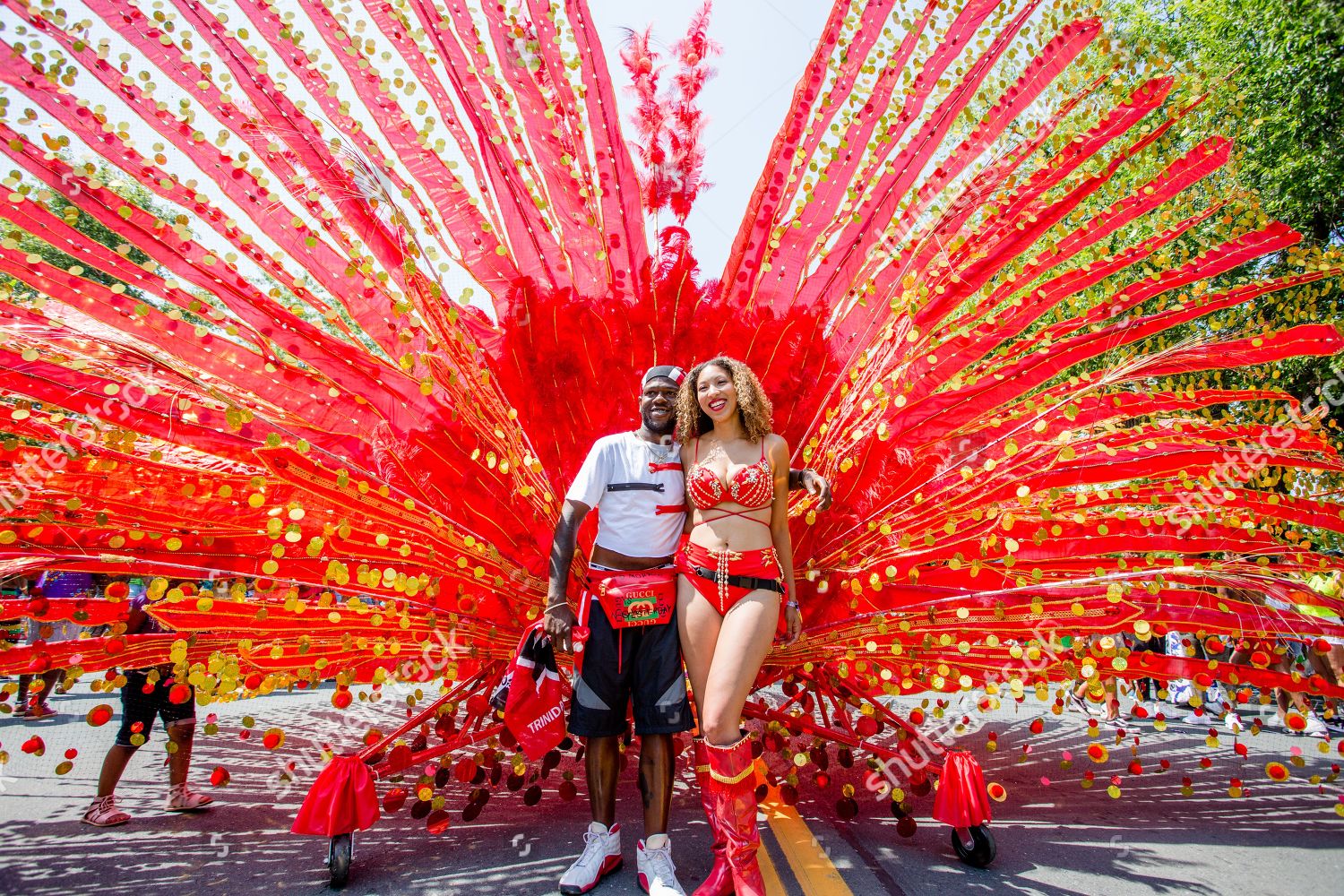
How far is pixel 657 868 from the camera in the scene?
2.56 metres

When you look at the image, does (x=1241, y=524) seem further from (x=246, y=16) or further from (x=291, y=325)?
(x=246, y=16)

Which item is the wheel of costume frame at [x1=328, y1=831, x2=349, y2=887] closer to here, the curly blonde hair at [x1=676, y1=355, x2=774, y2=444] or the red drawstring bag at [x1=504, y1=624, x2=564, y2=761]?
the red drawstring bag at [x1=504, y1=624, x2=564, y2=761]

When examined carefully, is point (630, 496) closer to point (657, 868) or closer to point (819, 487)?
point (819, 487)

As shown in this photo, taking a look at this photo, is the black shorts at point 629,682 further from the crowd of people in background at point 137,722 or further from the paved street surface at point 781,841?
the crowd of people in background at point 137,722

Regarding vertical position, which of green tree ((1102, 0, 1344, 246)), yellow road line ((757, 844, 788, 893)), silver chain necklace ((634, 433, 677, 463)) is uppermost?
→ green tree ((1102, 0, 1344, 246))

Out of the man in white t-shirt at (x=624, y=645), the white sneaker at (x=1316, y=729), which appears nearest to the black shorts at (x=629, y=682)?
the man in white t-shirt at (x=624, y=645)

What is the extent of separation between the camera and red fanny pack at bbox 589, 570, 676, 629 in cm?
277

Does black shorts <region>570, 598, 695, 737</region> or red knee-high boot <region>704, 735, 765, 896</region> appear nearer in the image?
red knee-high boot <region>704, 735, 765, 896</region>

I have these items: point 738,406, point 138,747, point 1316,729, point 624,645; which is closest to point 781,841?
point 624,645

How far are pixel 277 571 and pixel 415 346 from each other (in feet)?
3.24

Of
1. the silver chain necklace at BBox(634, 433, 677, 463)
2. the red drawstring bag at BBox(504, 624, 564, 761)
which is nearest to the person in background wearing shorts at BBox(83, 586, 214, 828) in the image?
the red drawstring bag at BBox(504, 624, 564, 761)

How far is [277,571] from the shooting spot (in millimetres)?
2633

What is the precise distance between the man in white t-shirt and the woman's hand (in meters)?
0.42

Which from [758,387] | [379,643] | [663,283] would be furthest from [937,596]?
[379,643]
